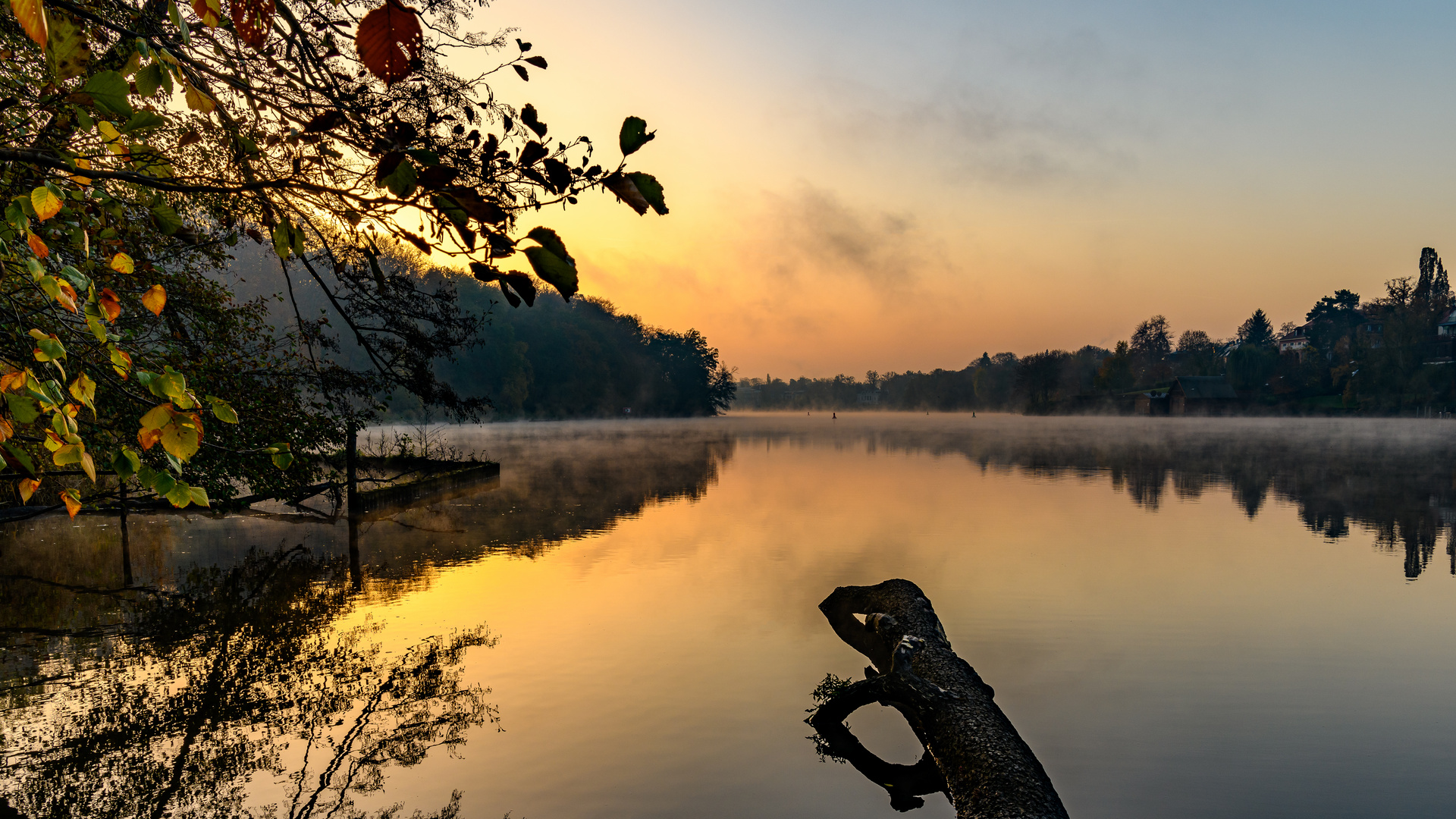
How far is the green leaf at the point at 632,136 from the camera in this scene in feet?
5.43

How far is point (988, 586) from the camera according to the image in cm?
1380

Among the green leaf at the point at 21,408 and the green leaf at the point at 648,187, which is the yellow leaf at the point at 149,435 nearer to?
the green leaf at the point at 21,408

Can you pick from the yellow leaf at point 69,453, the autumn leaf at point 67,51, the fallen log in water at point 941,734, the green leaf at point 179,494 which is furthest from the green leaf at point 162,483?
the fallen log in water at point 941,734

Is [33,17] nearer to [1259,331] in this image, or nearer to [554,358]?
[554,358]

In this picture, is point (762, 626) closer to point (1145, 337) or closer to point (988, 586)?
point (988, 586)

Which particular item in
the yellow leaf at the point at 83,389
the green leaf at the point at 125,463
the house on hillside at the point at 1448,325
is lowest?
the green leaf at the point at 125,463

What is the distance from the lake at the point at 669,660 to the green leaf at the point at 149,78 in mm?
5302

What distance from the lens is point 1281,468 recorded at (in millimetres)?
38031

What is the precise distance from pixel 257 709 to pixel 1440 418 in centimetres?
14364

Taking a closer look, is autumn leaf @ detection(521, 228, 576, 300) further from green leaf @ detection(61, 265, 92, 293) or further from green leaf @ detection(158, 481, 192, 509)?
green leaf @ detection(61, 265, 92, 293)

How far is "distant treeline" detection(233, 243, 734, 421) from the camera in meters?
95.5

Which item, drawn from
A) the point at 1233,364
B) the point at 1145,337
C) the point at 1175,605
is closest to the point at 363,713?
the point at 1175,605

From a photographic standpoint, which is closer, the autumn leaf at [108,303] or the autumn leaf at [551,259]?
the autumn leaf at [551,259]

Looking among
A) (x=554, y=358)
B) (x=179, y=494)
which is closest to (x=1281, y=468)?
(x=179, y=494)
